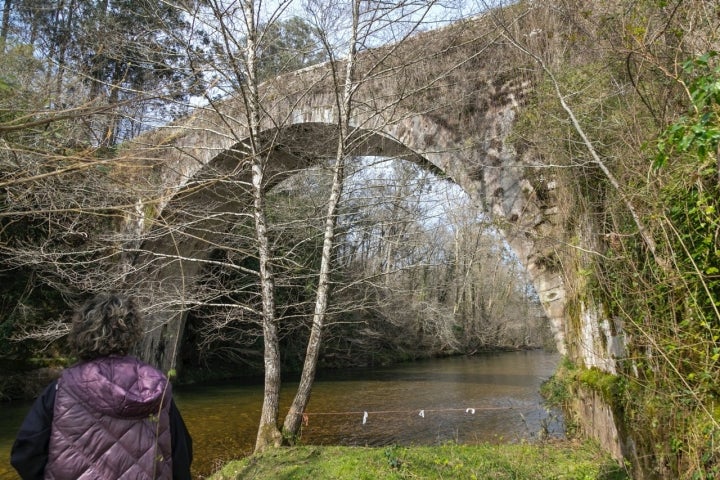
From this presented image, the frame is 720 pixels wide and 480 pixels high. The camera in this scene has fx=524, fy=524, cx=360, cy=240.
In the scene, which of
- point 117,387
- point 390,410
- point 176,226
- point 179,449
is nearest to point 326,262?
point 176,226

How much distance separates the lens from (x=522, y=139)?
550 cm

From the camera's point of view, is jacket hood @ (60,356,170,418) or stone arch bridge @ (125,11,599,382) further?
stone arch bridge @ (125,11,599,382)

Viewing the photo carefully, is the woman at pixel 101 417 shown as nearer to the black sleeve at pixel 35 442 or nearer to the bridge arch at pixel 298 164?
the black sleeve at pixel 35 442

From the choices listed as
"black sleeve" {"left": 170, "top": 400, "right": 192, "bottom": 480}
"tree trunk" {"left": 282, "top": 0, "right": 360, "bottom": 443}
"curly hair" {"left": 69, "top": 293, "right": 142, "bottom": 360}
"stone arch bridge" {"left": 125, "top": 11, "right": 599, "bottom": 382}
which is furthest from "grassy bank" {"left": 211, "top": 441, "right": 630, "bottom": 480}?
"curly hair" {"left": 69, "top": 293, "right": 142, "bottom": 360}

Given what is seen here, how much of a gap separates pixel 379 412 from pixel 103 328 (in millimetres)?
6159

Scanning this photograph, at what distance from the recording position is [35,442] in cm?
160

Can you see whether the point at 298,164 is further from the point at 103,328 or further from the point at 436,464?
the point at 103,328

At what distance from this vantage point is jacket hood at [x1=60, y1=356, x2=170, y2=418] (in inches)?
64.6

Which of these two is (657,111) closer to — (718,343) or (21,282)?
(718,343)

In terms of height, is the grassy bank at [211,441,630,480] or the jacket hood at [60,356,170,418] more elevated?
the jacket hood at [60,356,170,418]

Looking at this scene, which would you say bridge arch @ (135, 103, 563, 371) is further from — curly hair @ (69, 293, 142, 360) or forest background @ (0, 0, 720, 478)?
curly hair @ (69, 293, 142, 360)

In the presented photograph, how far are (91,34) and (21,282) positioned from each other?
604 cm

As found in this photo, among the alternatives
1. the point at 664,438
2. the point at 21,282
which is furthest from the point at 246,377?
the point at 664,438

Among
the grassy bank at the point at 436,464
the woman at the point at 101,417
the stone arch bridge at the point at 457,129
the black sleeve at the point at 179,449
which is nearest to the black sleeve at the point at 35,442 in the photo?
the woman at the point at 101,417
